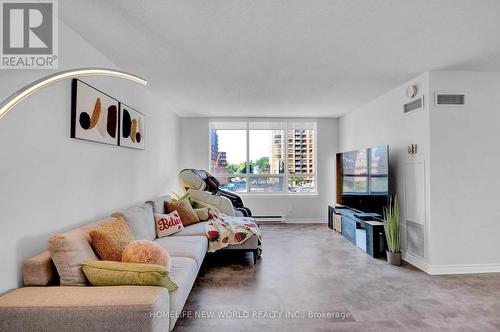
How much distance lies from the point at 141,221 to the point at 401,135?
3603mm

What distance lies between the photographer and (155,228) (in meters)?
3.47

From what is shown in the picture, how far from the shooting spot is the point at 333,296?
2766mm

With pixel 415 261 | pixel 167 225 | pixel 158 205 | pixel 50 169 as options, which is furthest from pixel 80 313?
pixel 415 261

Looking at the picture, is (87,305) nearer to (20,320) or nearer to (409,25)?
(20,320)

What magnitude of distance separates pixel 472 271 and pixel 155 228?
3861 millimetres

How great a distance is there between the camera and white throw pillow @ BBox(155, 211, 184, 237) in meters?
3.48

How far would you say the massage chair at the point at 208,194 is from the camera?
493 centimetres

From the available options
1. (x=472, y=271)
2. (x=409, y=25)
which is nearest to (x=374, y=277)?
(x=472, y=271)

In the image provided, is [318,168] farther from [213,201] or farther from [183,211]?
[183,211]

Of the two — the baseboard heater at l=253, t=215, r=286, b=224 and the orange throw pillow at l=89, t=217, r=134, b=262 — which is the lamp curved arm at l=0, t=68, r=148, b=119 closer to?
the orange throw pillow at l=89, t=217, r=134, b=262

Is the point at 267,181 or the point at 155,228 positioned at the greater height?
the point at 267,181

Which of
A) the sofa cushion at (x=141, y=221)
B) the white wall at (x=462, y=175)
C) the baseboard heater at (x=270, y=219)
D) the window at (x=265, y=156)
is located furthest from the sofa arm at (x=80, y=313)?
the window at (x=265, y=156)

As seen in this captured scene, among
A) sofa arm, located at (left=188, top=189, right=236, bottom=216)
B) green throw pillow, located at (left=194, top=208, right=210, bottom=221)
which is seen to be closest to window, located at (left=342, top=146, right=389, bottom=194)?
sofa arm, located at (left=188, top=189, right=236, bottom=216)

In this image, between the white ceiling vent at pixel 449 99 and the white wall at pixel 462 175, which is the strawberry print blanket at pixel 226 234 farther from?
the white ceiling vent at pixel 449 99
